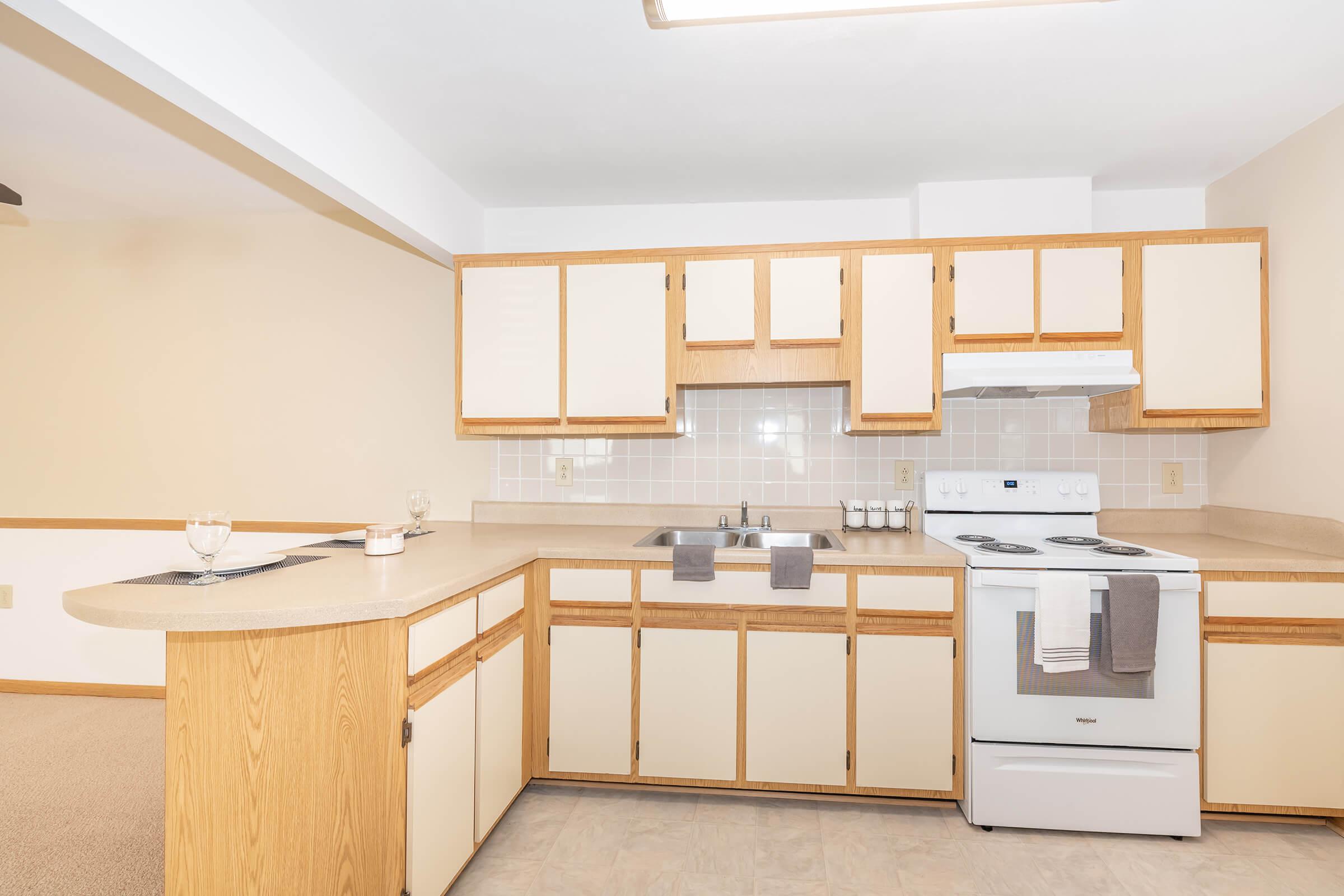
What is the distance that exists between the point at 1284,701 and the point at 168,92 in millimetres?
3668

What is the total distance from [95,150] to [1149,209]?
14.0ft

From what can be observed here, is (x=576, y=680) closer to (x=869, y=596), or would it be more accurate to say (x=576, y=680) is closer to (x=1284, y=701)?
(x=869, y=596)

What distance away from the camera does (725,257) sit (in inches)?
106

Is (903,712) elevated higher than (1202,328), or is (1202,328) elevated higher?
(1202,328)

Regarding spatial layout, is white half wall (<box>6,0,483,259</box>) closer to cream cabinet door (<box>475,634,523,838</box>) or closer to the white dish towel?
cream cabinet door (<box>475,634,523,838</box>)

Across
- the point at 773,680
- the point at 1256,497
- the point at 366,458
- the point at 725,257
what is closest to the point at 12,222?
the point at 366,458

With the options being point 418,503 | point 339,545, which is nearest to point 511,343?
point 418,503

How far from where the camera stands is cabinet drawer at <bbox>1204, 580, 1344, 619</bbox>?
7.07 feet

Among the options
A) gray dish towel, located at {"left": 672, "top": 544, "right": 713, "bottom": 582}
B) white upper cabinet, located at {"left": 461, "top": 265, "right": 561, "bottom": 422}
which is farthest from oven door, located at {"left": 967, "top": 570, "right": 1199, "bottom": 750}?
white upper cabinet, located at {"left": 461, "top": 265, "right": 561, "bottom": 422}

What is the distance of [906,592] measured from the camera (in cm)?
231

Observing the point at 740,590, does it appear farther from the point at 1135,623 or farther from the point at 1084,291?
the point at 1084,291

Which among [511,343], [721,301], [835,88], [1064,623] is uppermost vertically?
[835,88]

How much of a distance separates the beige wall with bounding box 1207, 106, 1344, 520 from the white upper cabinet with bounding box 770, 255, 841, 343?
1.59 metres

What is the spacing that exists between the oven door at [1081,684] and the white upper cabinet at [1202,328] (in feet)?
2.61
